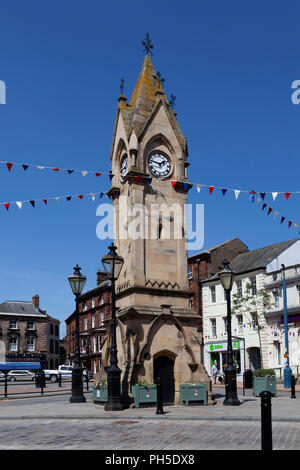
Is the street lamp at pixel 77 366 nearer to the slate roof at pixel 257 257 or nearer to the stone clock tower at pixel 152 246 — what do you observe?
the stone clock tower at pixel 152 246

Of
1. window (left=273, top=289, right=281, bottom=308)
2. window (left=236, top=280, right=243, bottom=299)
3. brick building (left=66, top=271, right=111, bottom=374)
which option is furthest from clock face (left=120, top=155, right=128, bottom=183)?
brick building (left=66, top=271, right=111, bottom=374)

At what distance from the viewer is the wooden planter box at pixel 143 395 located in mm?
17938

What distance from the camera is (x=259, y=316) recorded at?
46000 millimetres

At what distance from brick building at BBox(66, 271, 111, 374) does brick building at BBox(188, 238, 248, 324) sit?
1270 cm

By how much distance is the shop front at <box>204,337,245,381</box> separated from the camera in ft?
156

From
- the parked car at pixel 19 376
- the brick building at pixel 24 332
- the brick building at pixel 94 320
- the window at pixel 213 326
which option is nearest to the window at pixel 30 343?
the brick building at pixel 24 332

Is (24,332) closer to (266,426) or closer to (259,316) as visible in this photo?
(259,316)

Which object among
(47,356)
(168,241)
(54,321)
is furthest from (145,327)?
(54,321)

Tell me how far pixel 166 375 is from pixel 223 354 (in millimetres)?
31997

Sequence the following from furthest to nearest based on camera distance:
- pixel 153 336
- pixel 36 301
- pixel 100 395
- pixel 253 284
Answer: pixel 36 301
pixel 253 284
pixel 153 336
pixel 100 395

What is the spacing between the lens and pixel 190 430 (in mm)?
11953

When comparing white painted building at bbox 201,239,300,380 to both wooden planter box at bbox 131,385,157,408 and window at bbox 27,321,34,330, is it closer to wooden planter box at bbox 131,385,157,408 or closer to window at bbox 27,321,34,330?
wooden planter box at bbox 131,385,157,408

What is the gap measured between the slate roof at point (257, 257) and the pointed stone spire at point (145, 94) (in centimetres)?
2668

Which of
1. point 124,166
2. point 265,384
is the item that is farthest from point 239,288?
point 124,166
